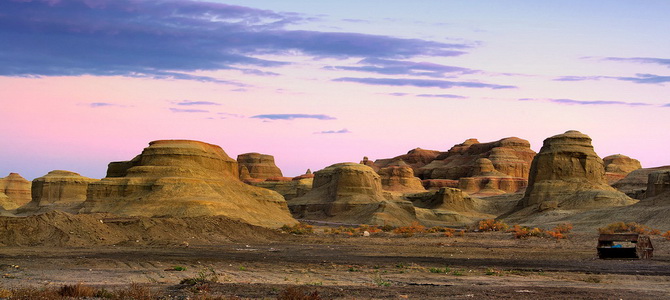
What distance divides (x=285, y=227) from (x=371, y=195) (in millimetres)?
46010

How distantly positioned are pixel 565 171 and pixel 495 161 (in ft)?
314

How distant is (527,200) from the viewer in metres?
87.1

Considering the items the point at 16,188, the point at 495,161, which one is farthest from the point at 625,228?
the point at 16,188

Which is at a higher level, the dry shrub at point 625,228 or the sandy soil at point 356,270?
the dry shrub at point 625,228

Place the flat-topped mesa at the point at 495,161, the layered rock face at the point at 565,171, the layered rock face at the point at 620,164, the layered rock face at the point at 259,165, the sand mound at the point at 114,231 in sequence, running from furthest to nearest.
A: 1. the layered rock face at the point at 259,165
2. the flat-topped mesa at the point at 495,161
3. the layered rock face at the point at 620,164
4. the layered rock face at the point at 565,171
5. the sand mound at the point at 114,231

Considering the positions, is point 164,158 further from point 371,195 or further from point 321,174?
point 321,174

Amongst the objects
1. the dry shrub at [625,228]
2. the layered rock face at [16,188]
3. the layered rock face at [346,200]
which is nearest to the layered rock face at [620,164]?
the layered rock face at [346,200]

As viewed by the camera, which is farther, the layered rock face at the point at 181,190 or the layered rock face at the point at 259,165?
the layered rock face at the point at 259,165

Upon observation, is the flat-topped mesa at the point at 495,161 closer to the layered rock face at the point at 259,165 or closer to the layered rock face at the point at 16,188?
the layered rock face at the point at 259,165

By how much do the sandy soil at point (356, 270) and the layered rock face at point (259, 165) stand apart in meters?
148

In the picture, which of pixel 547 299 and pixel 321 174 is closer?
pixel 547 299

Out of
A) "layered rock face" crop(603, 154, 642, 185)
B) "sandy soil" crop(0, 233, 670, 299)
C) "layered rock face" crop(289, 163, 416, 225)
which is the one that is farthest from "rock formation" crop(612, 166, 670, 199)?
"sandy soil" crop(0, 233, 670, 299)

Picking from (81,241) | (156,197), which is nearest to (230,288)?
(81,241)

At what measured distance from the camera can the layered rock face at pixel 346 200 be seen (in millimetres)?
97500
